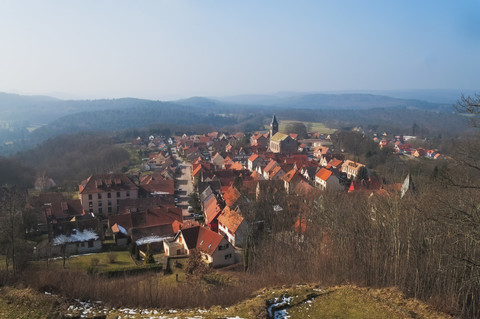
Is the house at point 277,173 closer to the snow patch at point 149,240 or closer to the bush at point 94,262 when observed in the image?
the snow patch at point 149,240

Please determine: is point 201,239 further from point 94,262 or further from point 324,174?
point 324,174

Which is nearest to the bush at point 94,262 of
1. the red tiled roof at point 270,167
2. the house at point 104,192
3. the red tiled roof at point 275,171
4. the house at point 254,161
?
the house at point 104,192

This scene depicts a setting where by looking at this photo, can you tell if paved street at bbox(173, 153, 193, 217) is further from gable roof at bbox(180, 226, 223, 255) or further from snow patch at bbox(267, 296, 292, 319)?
snow patch at bbox(267, 296, 292, 319)

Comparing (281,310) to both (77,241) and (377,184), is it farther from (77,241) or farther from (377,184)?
(377,184)

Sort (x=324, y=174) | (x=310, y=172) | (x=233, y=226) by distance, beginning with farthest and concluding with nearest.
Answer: (x=310, y=172)
(x=324, y=174)
(x=233, y=226)

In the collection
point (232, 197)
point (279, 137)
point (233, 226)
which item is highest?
point (279, 137)

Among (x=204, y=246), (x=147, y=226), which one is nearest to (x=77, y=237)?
(x=147, y=226)

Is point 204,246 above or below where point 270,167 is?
below
